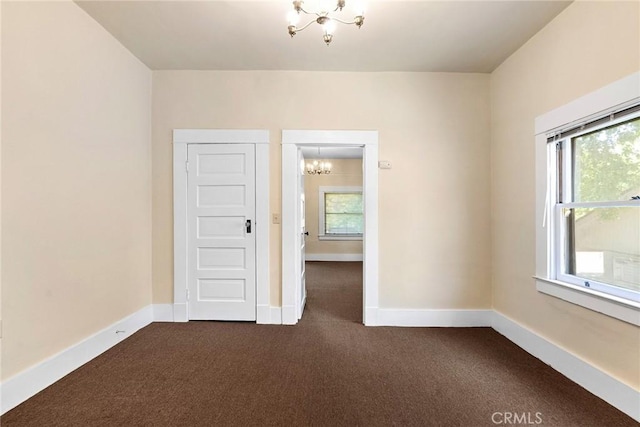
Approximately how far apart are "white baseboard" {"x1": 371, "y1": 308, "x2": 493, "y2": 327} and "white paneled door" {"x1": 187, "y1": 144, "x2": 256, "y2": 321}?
145cm

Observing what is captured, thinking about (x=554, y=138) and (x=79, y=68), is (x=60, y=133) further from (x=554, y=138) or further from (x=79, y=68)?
(x=554, y=138)

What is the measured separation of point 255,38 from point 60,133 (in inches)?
66.0

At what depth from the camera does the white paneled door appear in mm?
3129

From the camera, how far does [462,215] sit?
3100 millimetres

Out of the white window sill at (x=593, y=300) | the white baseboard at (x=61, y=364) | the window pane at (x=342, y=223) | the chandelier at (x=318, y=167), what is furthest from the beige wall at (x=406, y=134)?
the window pane at (x=342, y=223)

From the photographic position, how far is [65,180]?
2.11 meters

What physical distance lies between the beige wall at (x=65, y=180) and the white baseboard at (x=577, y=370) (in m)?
3.68

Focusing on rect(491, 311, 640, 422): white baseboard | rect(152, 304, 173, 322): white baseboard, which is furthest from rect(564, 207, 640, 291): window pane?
rect(152, 304, 173, 322): white baseboard

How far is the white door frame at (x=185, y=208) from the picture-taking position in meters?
3.10

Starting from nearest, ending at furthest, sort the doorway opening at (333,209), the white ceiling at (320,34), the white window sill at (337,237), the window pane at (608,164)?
1. the window pane at (608,164)
2. the white ceiling at (320,34)
3. the doorway opening at (333,209)
4. the white window sill at (337,237)

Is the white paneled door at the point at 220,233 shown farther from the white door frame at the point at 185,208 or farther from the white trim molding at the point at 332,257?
the white trim molding at the point at 332,257

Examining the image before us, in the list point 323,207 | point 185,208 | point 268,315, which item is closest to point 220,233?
point 185,208

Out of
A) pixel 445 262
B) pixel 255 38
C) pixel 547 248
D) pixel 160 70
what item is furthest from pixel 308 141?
pixel 547 248

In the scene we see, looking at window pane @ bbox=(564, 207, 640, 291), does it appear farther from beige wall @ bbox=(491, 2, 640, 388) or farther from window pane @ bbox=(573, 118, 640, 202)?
beige wall @ bbox=(491, 2, 640, 388)
